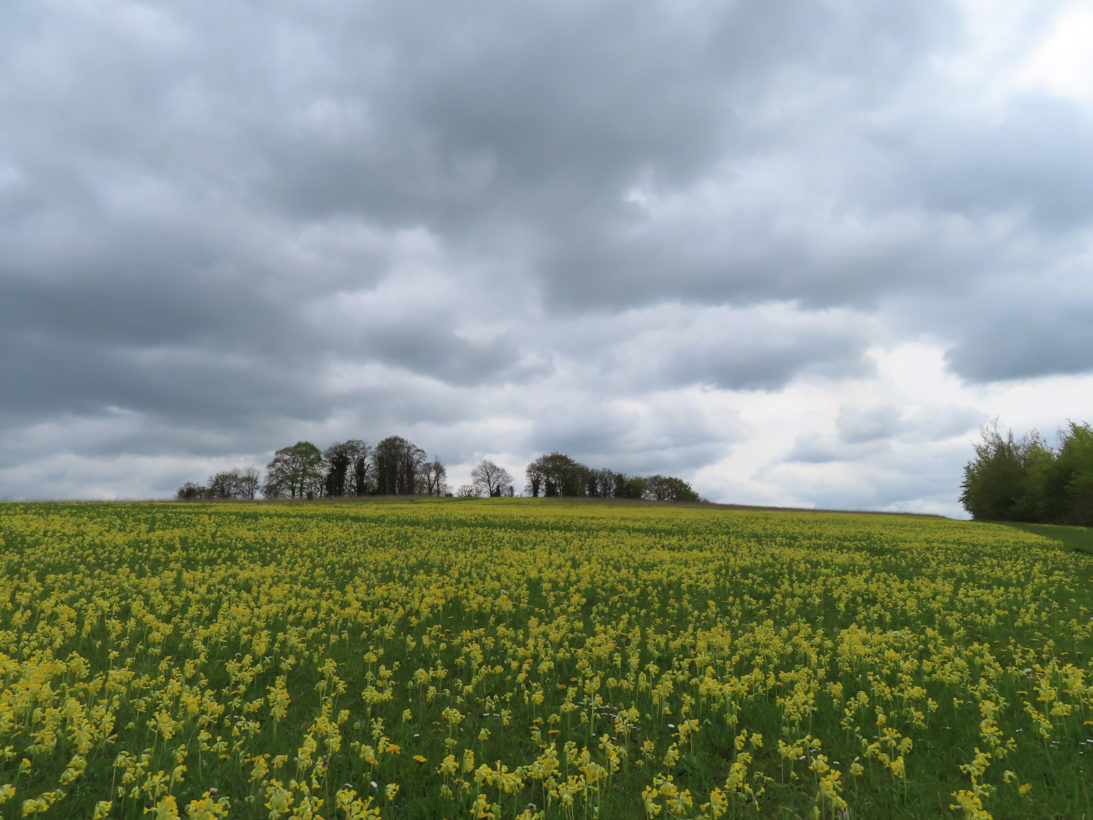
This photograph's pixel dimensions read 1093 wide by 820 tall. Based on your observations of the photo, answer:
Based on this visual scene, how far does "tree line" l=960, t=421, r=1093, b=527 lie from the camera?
2667 inches

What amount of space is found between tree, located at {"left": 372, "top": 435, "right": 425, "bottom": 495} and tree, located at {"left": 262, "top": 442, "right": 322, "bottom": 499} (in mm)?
11823

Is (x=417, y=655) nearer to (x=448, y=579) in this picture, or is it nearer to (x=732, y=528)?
(x=448, y=579)

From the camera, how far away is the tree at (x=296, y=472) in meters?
110

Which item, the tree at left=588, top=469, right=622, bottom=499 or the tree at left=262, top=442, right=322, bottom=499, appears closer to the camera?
the tree at left=262, top=442, right=322, bottom=499

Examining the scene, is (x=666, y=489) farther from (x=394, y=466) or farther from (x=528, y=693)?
(x=528, y=693)

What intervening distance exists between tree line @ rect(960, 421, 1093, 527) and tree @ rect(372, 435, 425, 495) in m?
103

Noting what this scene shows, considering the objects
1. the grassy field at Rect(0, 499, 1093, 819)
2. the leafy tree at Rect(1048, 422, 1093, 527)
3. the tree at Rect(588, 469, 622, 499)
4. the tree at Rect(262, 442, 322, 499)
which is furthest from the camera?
the tree at Rect(588, 469, 622, 499)

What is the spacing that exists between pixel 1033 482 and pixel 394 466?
356 ft

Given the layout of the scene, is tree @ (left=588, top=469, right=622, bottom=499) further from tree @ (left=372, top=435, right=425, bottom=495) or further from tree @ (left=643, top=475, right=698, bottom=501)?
tree @ (left=372, top=435, right=425, bottom=495)

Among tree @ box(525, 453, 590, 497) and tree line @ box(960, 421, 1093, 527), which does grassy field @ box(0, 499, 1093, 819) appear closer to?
tree line @ box(960, 421, 1093, 527)

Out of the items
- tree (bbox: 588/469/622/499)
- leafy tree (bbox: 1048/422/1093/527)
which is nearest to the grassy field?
leafy tree (bbox: 1048/422/1093/527)

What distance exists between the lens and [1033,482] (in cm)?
7438

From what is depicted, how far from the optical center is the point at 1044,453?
81.5 meters

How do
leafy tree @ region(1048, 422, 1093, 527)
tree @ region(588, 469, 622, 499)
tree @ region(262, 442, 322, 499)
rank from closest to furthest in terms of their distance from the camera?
leafy tree @ region(1048, 422, 1093, 527) < tree @ region(262, 442, 322, 499) < tree @ region(588, 469, 622, 499)
